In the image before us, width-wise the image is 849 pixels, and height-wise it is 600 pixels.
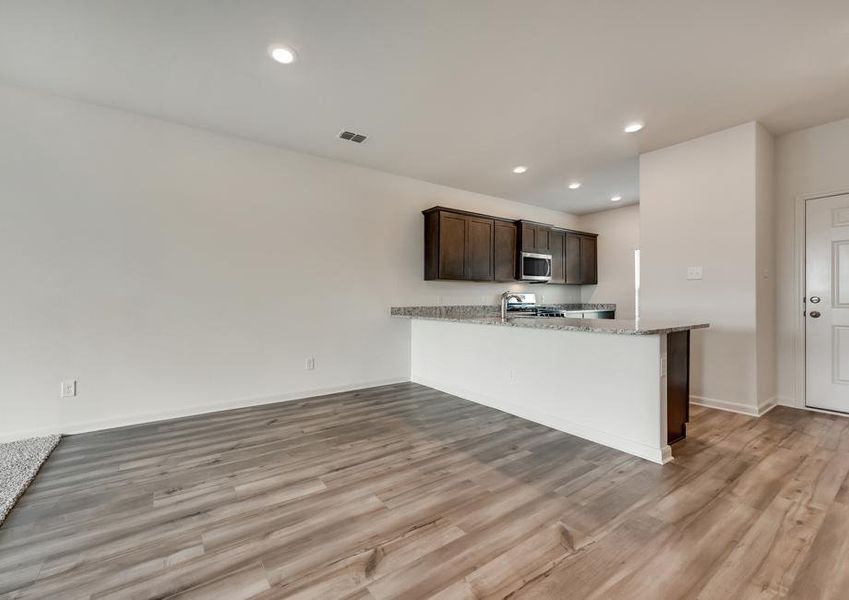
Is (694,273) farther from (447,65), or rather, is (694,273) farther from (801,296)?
(447,65)

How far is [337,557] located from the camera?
1.59 meters

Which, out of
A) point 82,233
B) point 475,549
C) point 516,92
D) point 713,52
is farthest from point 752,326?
point 82,233

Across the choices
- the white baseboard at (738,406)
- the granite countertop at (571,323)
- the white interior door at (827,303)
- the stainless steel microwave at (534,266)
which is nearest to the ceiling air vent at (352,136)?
the granite countertop at (571,323)

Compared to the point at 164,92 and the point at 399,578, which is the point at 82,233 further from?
the point at 399,578

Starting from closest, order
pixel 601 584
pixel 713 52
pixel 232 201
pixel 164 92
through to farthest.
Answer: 1. pixel 601 584
2. pixel 713 52
3. pixel 164 92
4. pixel 232 201

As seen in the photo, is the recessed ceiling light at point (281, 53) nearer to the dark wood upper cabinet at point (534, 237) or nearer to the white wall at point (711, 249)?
the white wall at point (711, 249)

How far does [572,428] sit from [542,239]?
363 cm

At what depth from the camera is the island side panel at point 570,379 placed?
2.53 m

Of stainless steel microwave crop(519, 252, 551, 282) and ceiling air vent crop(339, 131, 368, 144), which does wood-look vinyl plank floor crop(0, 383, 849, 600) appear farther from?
stainless steel microwave crop(519, 252, 551, 282)

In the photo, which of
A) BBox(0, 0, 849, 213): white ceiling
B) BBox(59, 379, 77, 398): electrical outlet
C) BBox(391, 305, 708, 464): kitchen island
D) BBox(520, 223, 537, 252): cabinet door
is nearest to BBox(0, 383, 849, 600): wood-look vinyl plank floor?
BBox(391, 305, 708, 464): kitchen island

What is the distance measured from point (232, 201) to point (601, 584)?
13.2 feet

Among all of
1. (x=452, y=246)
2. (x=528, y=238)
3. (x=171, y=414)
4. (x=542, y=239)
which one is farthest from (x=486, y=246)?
(x=171, y=414)

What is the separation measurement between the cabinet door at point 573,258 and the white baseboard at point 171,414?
3957 mm

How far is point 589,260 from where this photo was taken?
672 centimetres
